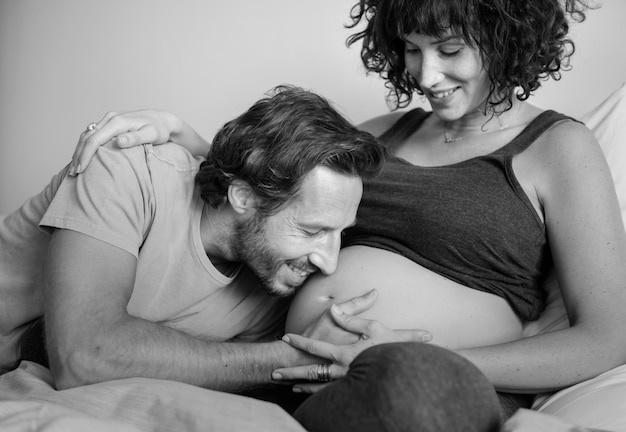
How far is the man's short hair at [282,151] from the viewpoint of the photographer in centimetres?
144

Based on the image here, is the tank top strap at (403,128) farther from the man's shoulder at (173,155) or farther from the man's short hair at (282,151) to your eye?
the man's shoulder at (173,155)

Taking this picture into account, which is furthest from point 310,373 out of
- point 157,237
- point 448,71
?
point 448,71

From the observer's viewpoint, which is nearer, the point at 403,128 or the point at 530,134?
the point at 530,134

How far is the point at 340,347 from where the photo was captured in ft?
4.22

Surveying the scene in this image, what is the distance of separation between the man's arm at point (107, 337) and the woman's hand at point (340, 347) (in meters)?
0.03

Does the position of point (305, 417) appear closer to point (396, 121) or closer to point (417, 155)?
point (417, 155)

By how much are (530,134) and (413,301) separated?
42 cm

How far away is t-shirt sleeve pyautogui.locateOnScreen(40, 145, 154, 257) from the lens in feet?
4.22

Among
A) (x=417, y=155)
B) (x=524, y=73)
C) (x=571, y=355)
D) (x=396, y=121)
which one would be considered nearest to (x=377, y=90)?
(x=396, y=121)

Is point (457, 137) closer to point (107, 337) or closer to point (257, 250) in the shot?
point (257, 250)

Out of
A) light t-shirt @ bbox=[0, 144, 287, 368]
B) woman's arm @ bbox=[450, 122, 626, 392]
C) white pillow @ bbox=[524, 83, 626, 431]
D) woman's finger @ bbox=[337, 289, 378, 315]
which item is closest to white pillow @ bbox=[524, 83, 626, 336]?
white pillow @ bbox=[524, 83, 626, 431]

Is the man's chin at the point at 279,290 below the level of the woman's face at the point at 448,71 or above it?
below

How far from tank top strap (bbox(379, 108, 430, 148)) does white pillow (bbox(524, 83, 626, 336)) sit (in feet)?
1.24

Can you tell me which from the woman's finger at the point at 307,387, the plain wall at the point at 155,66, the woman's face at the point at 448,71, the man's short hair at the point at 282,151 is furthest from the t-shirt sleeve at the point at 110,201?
the plain wall at the point at 155,66
